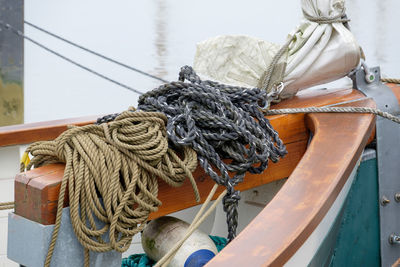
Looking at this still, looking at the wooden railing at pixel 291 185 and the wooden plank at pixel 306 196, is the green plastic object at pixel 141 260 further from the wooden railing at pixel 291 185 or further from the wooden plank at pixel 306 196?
the wooden plank at pixel 306 196

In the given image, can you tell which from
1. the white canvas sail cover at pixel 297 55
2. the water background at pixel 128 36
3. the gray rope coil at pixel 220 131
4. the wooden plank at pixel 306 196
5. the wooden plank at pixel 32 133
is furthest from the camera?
the water background at pixel 128 36

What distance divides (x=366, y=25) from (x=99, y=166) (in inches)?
192

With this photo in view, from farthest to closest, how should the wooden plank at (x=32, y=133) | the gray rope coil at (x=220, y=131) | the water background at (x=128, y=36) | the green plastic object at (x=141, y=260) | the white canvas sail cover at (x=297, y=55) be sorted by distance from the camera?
the water background at (x=128, y=36)
the wooden plank at (x=32, y=133)
the white canvas sail cover at (x=297, y=55)
the green plastic object at (x=141, y=260)
the gray rope coil at (x=220, y=131)

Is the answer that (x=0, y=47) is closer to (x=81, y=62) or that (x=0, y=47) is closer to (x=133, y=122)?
(x=81, y=62)

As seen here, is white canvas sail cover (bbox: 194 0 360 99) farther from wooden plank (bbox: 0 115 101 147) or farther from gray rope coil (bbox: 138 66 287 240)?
wooden plank (bbox: 0 115 101 147)

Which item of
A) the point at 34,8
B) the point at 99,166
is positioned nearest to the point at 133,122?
the point at 99,166

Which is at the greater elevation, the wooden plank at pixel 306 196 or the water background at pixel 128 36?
the wooden plank at pixel 306 196

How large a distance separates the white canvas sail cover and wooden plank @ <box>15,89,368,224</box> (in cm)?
9

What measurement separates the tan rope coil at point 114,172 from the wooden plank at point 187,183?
36 millimetres

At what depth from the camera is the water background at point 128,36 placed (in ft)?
17.0

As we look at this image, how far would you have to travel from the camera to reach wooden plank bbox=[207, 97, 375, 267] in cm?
129

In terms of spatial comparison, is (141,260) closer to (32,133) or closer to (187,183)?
(187,183)

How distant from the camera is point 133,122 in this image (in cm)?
153

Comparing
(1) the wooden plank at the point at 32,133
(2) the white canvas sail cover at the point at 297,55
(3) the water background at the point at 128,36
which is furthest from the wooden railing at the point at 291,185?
(3) the water background at the point at 128,36
